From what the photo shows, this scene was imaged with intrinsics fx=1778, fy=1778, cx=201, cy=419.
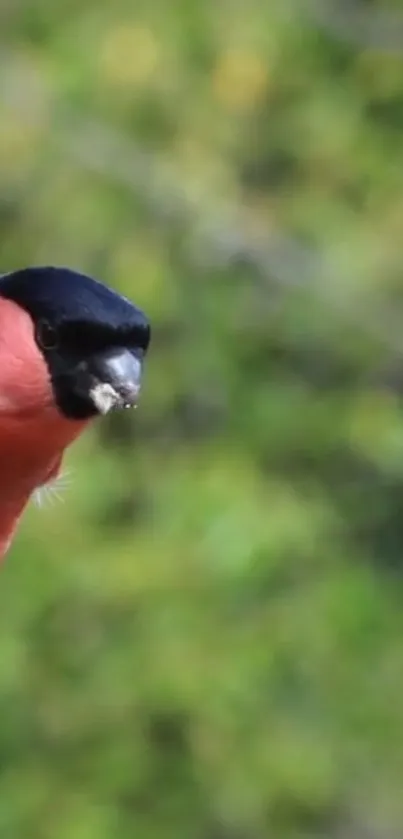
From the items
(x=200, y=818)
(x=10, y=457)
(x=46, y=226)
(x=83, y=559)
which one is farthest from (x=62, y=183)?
(x=10, y=457)

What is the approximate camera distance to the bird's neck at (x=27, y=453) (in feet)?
5.46

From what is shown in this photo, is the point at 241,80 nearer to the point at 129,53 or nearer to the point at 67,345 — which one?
the point at 129,53

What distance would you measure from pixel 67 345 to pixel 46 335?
Answer: 2 centimetres

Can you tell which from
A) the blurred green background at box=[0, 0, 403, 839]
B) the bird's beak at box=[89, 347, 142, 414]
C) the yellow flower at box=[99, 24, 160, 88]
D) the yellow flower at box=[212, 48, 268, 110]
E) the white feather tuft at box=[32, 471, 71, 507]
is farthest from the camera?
the yellow flower at box=[212, 48, 268, 110]

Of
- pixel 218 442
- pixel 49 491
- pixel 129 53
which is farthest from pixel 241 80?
pixel 49 491

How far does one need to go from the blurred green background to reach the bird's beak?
5.23 feet

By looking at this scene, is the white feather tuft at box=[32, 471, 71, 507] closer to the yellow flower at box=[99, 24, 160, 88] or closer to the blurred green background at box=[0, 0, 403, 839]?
the blurred green background at box=[0, 0, 403, 839]

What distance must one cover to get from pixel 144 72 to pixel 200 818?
1.60m

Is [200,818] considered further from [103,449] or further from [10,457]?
[10,457]

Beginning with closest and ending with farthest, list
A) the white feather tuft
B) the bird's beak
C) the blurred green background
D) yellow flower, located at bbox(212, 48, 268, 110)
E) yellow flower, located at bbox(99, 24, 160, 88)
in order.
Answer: the bird's beak < the white feather tuft < the blurred green background < yellow flower, located at bbox(99, 24, 160, 88) < yellow flower, located at bbox(212, 48, 268, 110)

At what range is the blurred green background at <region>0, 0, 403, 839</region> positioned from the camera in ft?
10.9

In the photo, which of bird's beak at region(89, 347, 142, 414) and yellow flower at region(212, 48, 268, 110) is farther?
yellow flower at region(212, 48, 268, 110)

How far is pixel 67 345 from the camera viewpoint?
166 cm

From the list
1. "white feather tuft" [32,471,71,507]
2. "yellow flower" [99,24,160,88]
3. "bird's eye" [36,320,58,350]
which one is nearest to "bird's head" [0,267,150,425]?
"bird's eye" [36,320,58,350]
